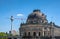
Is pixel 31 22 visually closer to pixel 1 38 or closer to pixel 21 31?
pixel 21 31

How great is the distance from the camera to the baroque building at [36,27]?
321ft

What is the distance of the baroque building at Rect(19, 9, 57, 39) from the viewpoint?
9781 cm

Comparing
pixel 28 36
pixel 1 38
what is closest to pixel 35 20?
pixel 28 36

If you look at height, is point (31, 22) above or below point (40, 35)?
above

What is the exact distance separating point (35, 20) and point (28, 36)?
8.19 meters

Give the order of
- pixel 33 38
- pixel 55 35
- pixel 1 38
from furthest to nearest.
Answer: pixel 55 35, pixel 33 38, pixel 1 38

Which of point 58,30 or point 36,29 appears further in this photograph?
point 58,30

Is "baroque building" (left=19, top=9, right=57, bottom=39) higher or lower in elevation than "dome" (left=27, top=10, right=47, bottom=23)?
lower

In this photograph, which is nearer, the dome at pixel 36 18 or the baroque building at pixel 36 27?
the baroque building at pixel 36 27

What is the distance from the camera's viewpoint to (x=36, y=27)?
9762 centimetres

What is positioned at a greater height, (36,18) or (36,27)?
(36,18)

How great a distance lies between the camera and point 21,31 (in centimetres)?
10069

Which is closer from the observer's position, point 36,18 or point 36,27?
point 36,27

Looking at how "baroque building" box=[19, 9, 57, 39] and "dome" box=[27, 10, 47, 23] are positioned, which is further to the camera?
"dome" box=[27, 10, 47, 23]
